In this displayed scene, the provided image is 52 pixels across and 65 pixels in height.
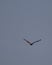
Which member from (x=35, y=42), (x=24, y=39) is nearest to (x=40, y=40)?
(x=35, y=42)

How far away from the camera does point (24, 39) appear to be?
2.47 meters

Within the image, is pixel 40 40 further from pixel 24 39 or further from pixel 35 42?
pixel 24 39

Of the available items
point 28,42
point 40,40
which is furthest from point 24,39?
point 40,40

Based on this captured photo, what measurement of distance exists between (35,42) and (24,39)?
0.16m

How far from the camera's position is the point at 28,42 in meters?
2.46

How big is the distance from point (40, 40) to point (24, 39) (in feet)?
0.75

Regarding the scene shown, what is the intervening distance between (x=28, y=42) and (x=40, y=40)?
0.57 feet

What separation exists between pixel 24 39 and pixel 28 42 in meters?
0.07

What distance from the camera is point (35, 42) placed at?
2455 millimetres

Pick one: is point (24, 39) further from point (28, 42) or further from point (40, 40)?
point (40, 40)
